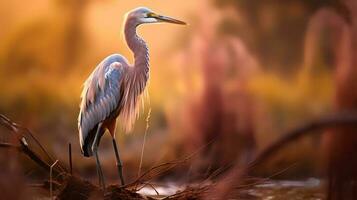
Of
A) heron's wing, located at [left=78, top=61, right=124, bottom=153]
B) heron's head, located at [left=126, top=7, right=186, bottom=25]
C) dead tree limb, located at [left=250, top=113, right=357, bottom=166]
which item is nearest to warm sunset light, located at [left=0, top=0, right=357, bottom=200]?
heron's head, located at [left=126, top=7, right=186, bottom=25]

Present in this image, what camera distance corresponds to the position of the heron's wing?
10.7 ft

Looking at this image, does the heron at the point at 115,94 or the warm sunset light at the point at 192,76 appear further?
the warm sunset light at the point at 192,76

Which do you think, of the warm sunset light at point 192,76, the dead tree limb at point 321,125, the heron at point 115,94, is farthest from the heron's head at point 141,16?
the dead tree limb at point 321,125

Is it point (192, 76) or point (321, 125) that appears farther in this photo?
point (192, 76)

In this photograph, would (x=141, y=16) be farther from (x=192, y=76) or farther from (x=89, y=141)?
(x=192, y=76)

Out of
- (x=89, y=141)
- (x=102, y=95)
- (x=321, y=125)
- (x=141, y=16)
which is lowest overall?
(x=89, y=141)

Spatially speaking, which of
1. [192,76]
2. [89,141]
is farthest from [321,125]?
[192,76]

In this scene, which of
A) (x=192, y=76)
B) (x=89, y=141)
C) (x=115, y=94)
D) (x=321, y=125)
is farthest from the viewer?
(x=192, y=76)

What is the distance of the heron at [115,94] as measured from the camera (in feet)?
10.7

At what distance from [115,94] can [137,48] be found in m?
0.28

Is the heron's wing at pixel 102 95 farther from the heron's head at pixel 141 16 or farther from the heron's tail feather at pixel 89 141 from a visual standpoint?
the heron's head at pixel 141 16

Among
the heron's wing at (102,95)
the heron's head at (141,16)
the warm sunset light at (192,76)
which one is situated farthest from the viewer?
the warm sunset light at (192,76)

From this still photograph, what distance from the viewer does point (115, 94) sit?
3.26 meters

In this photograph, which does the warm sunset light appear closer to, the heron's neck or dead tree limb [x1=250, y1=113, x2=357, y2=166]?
the heron's neck
